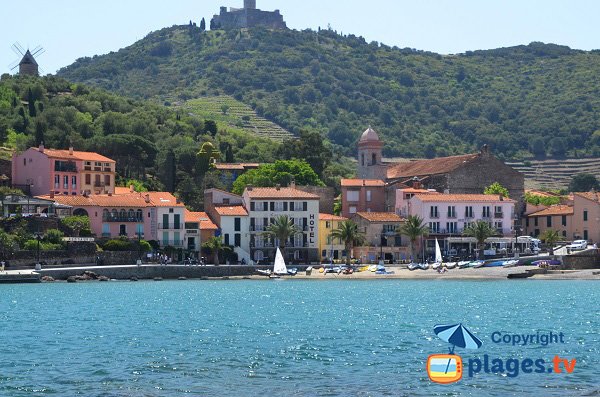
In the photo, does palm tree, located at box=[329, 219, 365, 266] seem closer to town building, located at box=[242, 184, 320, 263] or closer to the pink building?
town building, located at box=[242, 184, 320, 263]

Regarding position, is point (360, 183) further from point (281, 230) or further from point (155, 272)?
point (155, 272)

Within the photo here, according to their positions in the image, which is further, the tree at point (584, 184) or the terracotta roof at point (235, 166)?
the tree at point (584, 184)

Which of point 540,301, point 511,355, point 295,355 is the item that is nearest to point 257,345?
point 295,355

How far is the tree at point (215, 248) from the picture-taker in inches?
3814

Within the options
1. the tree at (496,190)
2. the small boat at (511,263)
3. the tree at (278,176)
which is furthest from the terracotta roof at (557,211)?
the tree at (278,176)

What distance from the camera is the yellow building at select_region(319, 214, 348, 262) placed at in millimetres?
102125

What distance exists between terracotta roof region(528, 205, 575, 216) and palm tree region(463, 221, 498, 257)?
8282mm

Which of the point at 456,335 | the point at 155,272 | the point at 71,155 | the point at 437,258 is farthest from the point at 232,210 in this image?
the point at 456,335

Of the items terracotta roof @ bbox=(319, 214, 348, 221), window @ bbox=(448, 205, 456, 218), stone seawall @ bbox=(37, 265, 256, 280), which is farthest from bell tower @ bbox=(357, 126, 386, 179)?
stone seawall @ bbox=(37, 265, 256, 280)

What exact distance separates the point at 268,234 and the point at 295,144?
117 ft

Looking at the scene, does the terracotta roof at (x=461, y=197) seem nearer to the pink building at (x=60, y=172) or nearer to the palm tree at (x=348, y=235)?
the palm tree at (x=348, y=235)

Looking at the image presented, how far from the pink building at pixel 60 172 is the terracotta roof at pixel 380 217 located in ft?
71.2

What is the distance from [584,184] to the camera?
15625 cm

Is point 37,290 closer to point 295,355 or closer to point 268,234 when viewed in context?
point 268,234
